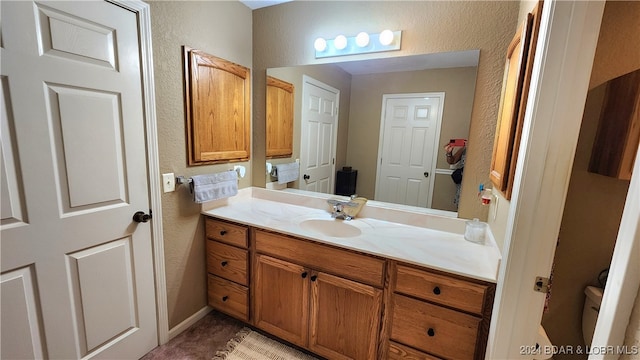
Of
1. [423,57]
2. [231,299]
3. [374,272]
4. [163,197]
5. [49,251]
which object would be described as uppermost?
[423,57]

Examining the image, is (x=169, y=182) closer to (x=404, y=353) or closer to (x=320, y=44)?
(x=320, y=44)

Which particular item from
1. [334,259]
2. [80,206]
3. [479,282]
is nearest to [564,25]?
[479,282]

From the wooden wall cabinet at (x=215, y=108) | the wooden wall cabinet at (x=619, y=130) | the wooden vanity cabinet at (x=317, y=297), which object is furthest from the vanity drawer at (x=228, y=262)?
the wooden wall cabinet at (x=619, y=130)

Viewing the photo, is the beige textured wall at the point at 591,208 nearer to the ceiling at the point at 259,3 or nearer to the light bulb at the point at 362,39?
the light bulb at the point at 362,39

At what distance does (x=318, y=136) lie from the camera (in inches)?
80.8

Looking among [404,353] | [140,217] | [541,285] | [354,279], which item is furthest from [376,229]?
[140,217]

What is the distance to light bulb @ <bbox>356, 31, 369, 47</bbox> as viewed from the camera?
1.66m

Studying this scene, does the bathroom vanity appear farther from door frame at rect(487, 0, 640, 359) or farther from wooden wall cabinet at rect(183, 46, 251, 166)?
wooden wall cabinet at rect(183, 46, 251, 166)

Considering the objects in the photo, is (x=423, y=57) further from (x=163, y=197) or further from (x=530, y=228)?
(x=163, y=197)

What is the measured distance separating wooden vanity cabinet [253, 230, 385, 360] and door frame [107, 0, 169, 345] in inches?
23.3

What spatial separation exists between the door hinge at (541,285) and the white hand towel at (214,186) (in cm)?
175

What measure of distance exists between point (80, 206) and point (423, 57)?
203 cm

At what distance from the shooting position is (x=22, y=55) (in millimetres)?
993

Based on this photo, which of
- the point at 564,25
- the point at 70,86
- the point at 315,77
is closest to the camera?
Answer: the point at 564,25
